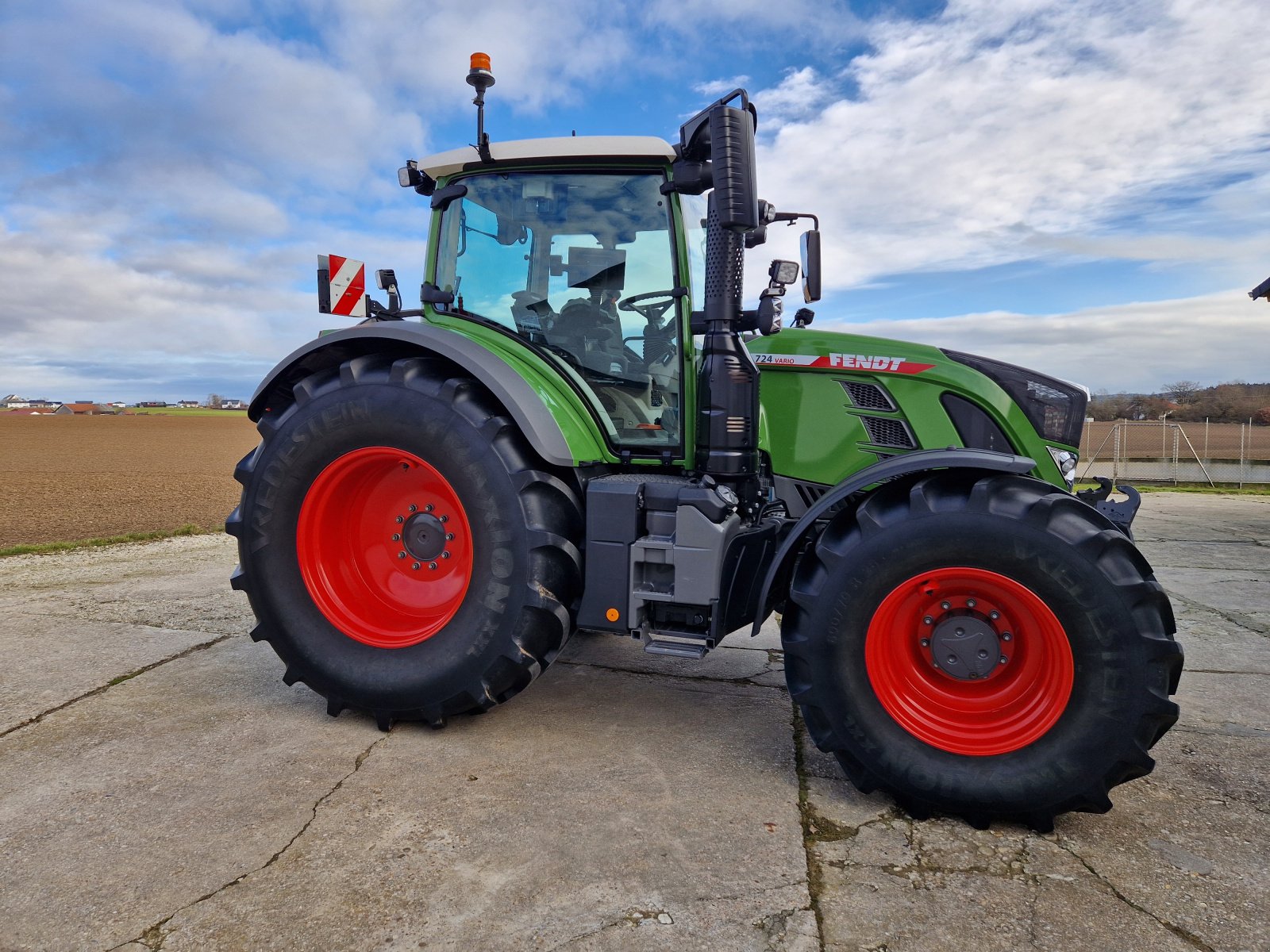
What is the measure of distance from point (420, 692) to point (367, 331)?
1.46 meters

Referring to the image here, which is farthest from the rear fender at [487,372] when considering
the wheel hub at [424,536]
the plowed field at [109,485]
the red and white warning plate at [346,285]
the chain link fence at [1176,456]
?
the chain link fence at [1176,456]

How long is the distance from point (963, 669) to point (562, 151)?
8.36ft

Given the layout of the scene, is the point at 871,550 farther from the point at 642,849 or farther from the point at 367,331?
the point at 367,331

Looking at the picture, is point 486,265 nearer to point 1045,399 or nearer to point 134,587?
point 1045,399

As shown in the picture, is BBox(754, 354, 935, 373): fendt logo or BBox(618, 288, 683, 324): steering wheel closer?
BBox(754, 354, 935, 373): fendt logo

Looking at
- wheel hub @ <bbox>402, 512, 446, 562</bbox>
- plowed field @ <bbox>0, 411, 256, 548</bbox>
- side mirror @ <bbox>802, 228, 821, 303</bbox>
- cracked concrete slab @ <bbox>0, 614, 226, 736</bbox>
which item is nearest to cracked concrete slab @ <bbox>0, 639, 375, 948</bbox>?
cracked concrete slab @ <bbox>0, 614, 226, 736</bbox>

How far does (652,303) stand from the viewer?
3.40 m

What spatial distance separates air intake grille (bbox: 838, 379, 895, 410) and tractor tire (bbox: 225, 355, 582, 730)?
1226 millimetres

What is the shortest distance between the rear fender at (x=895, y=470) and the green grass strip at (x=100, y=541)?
283 inches

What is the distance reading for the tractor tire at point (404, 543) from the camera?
9.95 feet

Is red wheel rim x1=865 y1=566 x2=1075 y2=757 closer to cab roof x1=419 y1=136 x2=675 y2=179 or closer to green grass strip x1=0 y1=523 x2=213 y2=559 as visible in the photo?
cab roof x1=419 y1=136 x2=675 y2=179

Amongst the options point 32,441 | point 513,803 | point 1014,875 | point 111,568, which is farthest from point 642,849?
point 32,441

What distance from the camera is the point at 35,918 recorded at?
2.05 meters

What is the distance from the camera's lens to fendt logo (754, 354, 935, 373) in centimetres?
327
